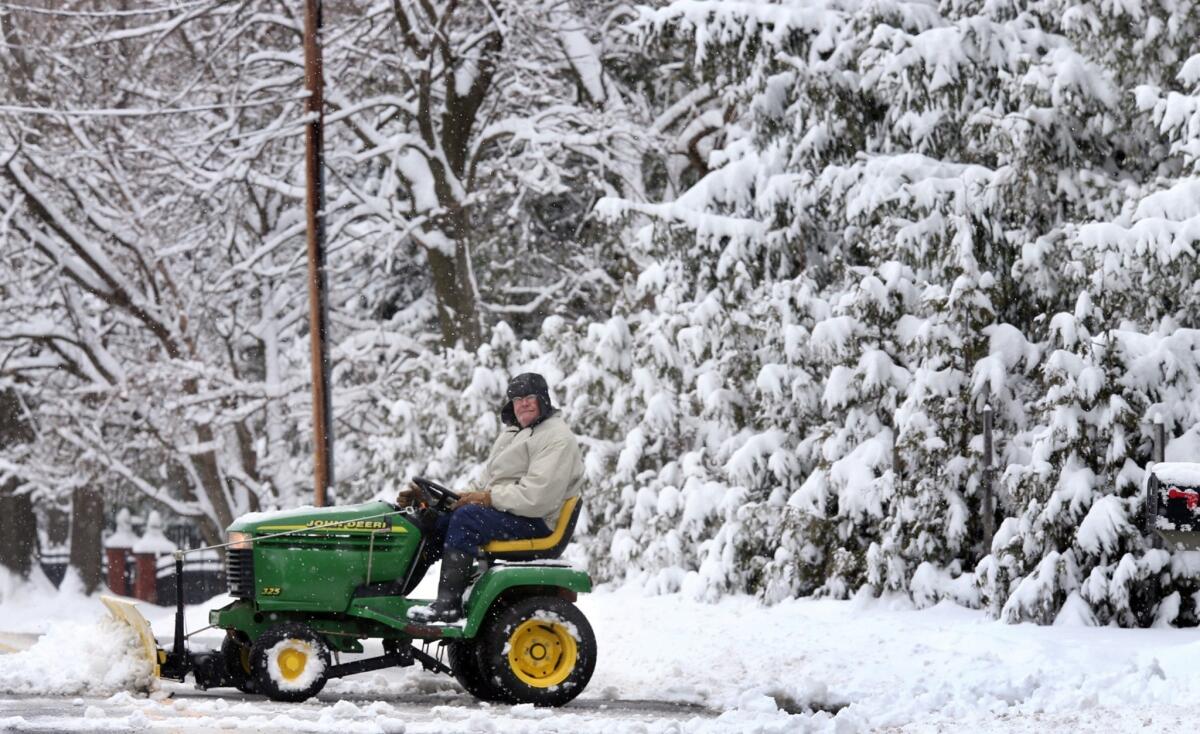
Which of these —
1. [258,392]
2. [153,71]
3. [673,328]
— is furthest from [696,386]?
[153,71]

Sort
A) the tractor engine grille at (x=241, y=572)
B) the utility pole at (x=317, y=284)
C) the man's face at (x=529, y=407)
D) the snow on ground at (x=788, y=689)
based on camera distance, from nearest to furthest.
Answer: the snow on ground at (x=788, y=689)
the tractor engine grille at (x=241, y=572)
the man's face at (x=529, y=407)
the utility pole at (x=317, y=284)

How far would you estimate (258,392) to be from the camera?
86.0 ft

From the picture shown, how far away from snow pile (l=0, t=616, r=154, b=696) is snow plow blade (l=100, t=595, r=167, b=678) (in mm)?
69

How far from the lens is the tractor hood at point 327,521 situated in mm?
10398

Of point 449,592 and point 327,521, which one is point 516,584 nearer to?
point 449,592

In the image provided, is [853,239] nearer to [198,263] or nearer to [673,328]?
[673,328]

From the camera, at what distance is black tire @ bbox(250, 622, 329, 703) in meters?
10.1

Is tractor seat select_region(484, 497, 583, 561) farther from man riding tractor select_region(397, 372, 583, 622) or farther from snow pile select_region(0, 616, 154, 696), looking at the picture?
snow pile select_region(0, 616, 154, 696)

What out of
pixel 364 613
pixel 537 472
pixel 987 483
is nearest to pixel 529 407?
pixel 537 472

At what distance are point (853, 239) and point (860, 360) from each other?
4.27 feet

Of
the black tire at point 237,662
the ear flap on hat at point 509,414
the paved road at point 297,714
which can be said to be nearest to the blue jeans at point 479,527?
the ear flap on hat at point 509,414

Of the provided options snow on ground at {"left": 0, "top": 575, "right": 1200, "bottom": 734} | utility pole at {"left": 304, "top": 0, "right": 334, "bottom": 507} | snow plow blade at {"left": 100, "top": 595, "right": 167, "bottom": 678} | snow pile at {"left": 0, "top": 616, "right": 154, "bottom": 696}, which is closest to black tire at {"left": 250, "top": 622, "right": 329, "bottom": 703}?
snow on ground at {"left": 0, "top": 575, "right": 1200, "bottom": 734}

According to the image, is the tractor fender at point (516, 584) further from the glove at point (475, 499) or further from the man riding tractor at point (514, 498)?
the glove at point (475, 499)

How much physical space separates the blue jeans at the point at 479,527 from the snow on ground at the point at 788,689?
933 mm
